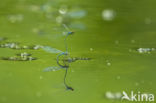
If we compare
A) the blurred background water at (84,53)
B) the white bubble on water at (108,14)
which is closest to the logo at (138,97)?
the blurred background water at (84,53)

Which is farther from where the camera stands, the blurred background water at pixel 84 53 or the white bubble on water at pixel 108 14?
the white bubble on water at pixel 108 14

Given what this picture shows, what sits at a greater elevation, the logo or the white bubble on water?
the white bubble on water

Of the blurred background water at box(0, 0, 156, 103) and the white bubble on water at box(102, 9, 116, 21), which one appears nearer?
the blurred background water at box(0, 0, 156, 103)

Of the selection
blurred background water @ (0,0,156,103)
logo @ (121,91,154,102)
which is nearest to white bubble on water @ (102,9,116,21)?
blurred background water @ (0,0,156,103)

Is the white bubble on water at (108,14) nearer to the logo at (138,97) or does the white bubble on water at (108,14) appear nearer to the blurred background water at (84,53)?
the blurred background water at (84,53)

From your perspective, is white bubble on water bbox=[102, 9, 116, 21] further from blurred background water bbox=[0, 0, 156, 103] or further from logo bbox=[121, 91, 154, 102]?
logo bbox=[121, 91, 154, 102]

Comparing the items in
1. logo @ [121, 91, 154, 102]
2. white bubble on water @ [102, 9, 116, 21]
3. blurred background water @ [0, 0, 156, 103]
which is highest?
white bubble on water @ [102, 9, 116, 21]

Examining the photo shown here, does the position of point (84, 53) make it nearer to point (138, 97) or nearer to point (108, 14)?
point (138, 97)
